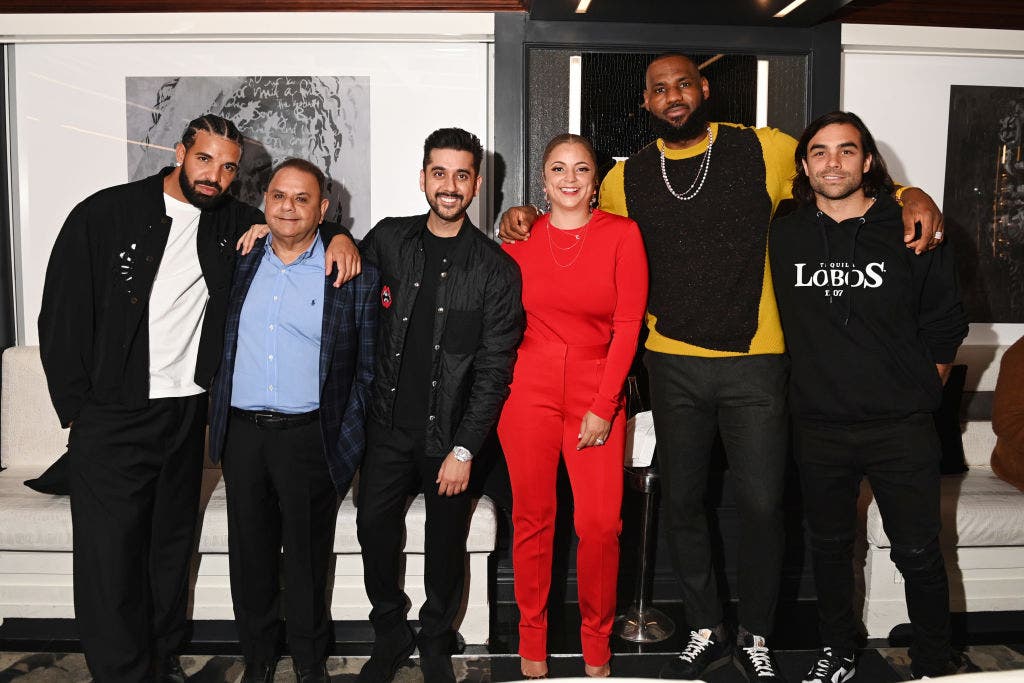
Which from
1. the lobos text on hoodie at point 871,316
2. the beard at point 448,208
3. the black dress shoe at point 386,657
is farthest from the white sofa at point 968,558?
the beard at point 448,208

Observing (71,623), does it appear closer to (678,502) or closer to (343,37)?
(678,502)

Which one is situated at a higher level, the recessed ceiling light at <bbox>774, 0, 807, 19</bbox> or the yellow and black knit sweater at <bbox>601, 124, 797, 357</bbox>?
the recessed ceiling light at <bbox>774, 0, 807, 19</bbox>

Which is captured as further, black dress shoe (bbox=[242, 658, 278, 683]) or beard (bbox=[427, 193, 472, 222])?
black dress shoe (bbox=[242, 658, 278, 683])

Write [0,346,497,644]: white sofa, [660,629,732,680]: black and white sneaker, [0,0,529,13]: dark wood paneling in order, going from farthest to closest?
[0,0,529,13]: dark wood paneling → [0,346,497,644]: white sofa → [660,629,732,680]: black and white sneaker

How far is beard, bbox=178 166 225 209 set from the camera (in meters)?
2.59

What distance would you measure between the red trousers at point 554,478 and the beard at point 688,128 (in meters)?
0.75

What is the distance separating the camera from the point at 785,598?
11.2 feet

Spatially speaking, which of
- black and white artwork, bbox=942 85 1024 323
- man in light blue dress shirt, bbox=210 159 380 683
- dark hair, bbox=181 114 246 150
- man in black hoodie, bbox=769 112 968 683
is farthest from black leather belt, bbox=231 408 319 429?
black and white artwork, bbox=942 85 1024 323

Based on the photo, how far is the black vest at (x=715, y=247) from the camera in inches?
102

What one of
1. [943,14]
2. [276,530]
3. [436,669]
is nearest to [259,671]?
[276,530]

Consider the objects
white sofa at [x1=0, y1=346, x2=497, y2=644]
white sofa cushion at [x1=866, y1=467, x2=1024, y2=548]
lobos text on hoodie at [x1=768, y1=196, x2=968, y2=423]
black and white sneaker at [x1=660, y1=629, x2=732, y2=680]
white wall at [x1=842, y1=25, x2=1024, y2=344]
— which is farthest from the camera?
white wall at [x1=842, y1=25, x2=1024, y2=344]

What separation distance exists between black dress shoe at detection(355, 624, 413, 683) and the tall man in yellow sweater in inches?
35.3

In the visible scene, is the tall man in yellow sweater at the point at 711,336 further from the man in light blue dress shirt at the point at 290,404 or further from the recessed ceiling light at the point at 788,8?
the recessed ceiling light at the point at 788,8

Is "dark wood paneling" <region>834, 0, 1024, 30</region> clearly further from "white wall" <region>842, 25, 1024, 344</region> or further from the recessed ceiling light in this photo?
the recessed ceiling light
